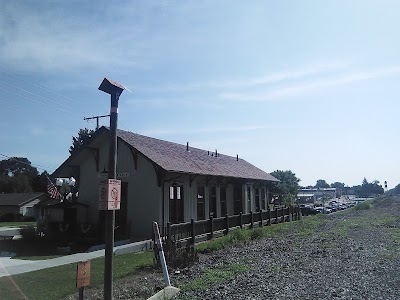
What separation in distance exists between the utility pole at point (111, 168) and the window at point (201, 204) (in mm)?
16442

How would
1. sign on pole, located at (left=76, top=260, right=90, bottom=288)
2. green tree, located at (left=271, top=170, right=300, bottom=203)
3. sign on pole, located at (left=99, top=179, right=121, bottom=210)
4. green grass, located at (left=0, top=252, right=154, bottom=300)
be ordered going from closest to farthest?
sign on pole, located at (left=76, top=260, right=90, bottom=288) → sign on pole, located at (left=99, top=179, right=121, bottom=210) → green grass, located at (left=0, top=252, right=154, bottom=300) → green tree, located at (left=271, top=170, right=300, bottom=203)

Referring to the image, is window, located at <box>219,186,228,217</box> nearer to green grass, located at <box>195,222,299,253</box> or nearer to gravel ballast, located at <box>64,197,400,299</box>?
green grass, located at <box>195,222,299,253</box>

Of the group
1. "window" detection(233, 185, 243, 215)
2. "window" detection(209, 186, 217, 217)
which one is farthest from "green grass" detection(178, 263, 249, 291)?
"window" detection(233, 185, 243, 215)

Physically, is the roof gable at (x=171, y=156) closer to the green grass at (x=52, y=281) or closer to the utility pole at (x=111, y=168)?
the green grass at (x=52, y=281)

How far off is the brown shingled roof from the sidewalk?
4097 mm

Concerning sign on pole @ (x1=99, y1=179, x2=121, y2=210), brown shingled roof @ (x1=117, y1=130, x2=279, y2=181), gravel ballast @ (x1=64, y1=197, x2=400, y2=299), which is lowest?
gravel ballast @ (x1=64, y1=197, x2=400, y2=299)

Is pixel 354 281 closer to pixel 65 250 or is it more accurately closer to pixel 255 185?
pixel 65 250

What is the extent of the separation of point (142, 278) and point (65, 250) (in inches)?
325

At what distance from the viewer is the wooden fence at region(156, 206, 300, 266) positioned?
10.7 m

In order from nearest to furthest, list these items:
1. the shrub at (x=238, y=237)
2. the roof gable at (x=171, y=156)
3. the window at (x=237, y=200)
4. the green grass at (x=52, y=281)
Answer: the green grass at (x=52, y=281) → the shrub at (x=238, y=237) → the roof gable at (x=171, y=156) → the window at (x=237, y=200)

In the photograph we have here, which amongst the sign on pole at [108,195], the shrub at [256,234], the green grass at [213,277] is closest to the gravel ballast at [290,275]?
the green grass at [213,277]

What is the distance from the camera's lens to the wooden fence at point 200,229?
35.2 ft

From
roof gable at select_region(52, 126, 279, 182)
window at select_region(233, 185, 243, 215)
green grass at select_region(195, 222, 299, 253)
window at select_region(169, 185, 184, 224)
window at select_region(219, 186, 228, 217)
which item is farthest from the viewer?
window at select_region(233, 185, 243, 215)

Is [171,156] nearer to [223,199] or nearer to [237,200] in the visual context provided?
[223,199]
